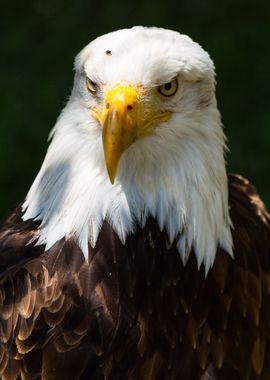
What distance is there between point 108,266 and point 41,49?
4.35 metres

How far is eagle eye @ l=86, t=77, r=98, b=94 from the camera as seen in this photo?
3.95 metres

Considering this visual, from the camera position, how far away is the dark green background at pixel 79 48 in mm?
7297

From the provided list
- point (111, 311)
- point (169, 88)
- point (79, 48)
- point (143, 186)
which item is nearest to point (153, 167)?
point (143, 186)

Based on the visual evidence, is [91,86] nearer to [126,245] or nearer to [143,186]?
[143,186]

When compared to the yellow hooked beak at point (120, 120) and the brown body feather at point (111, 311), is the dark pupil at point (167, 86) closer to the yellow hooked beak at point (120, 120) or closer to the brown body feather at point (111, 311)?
the yellow hooked beak at point (120, 120)

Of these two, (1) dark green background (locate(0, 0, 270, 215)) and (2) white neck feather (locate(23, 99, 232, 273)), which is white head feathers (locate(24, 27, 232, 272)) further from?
(1) dark green background (locate(0, 0, 270, 215))

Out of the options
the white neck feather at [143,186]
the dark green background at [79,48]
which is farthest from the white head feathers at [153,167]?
the dark green background at [79,48]

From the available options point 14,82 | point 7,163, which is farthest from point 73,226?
point 14,82

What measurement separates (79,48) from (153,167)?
418cm

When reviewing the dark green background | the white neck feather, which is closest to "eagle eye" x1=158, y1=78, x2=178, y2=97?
the white neck feather

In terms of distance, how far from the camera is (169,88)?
398cm

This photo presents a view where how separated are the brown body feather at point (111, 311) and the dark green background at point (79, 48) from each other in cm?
279

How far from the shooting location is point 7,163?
7219mm

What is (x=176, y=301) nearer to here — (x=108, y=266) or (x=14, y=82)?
(x=108, y=266)
